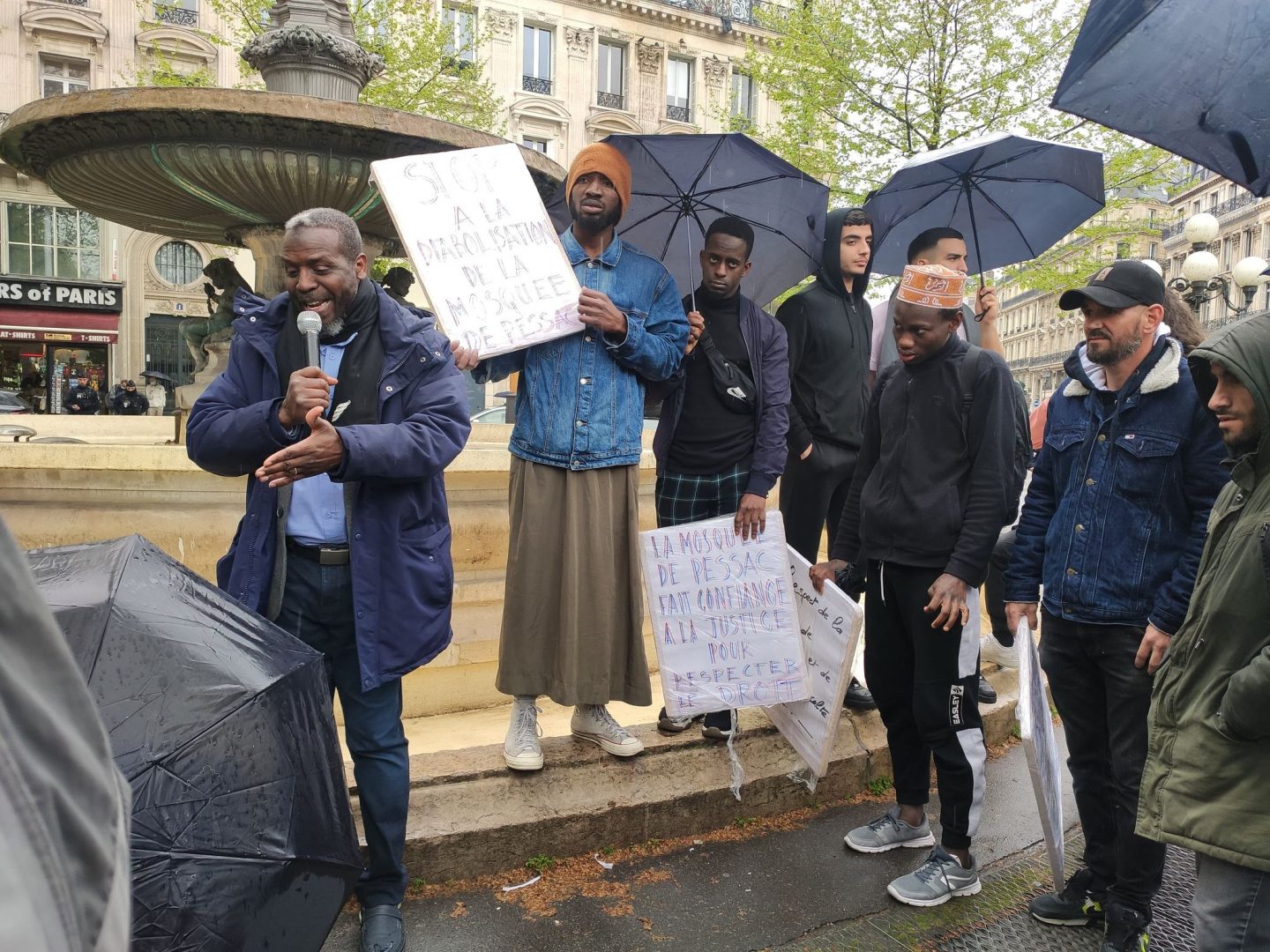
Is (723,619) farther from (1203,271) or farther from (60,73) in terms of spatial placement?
(60,73)

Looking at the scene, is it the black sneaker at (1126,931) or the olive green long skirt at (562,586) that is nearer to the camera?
the black sneaker at (1126,931)

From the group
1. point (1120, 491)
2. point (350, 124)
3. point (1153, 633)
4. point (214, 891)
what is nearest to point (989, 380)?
point (1120, 491)

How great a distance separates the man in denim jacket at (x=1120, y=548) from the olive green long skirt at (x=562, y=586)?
1.34 meters

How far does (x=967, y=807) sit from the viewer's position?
320 cm

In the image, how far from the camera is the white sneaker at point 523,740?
10.7 feet

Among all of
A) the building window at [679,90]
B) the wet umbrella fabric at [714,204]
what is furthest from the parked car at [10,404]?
the building window at [679,90]

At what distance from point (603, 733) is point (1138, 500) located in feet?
6.20

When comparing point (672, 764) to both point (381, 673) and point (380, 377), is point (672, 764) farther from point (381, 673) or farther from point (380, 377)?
point (380, 377)

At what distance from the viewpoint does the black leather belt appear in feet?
8.55

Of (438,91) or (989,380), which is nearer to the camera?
(989,380)

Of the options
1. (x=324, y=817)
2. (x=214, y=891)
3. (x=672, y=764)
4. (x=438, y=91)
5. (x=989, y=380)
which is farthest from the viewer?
(x=438, y=91)

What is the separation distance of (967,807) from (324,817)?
216 centimetres

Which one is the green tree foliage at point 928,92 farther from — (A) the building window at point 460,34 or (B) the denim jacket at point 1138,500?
(B) the denim jacket at point 1138,500

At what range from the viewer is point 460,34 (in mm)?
24266
